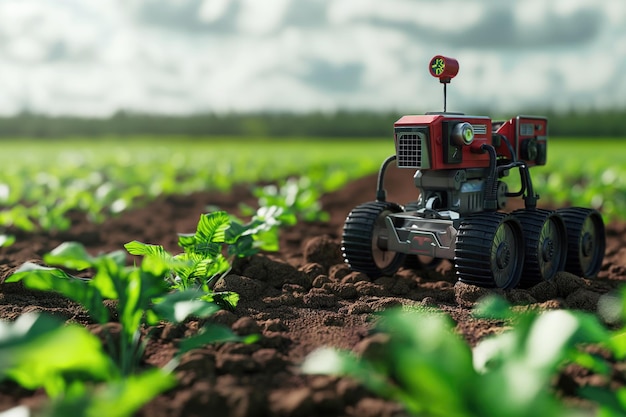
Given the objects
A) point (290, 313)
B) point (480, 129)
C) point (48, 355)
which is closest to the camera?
point (48, 355)

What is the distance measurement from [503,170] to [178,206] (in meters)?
5.51

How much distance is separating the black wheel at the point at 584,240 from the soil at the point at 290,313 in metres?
0.14

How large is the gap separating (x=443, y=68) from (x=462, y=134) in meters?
0.48

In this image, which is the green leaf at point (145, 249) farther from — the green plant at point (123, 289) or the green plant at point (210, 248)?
the green plant at point (123, 289)

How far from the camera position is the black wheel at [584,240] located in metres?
4.23

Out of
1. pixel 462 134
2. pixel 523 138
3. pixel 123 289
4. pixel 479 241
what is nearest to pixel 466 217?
pixel 479 241

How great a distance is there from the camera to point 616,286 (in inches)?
167

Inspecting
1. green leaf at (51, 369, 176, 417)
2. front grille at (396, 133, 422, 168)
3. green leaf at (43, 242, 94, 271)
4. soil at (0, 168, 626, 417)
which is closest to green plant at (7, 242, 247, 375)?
green leaf at (43, 242, 94, 271)

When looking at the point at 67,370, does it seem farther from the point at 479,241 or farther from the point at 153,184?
the point at 153,184

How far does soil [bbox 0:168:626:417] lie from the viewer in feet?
6.63

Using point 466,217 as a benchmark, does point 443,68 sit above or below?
above

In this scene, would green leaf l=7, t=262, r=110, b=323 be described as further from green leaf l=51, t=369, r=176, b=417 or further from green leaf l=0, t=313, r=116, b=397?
green leaf l=51, t=369, r=176, b=417

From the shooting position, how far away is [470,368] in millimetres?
1901

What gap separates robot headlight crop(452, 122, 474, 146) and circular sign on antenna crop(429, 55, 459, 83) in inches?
14.9
